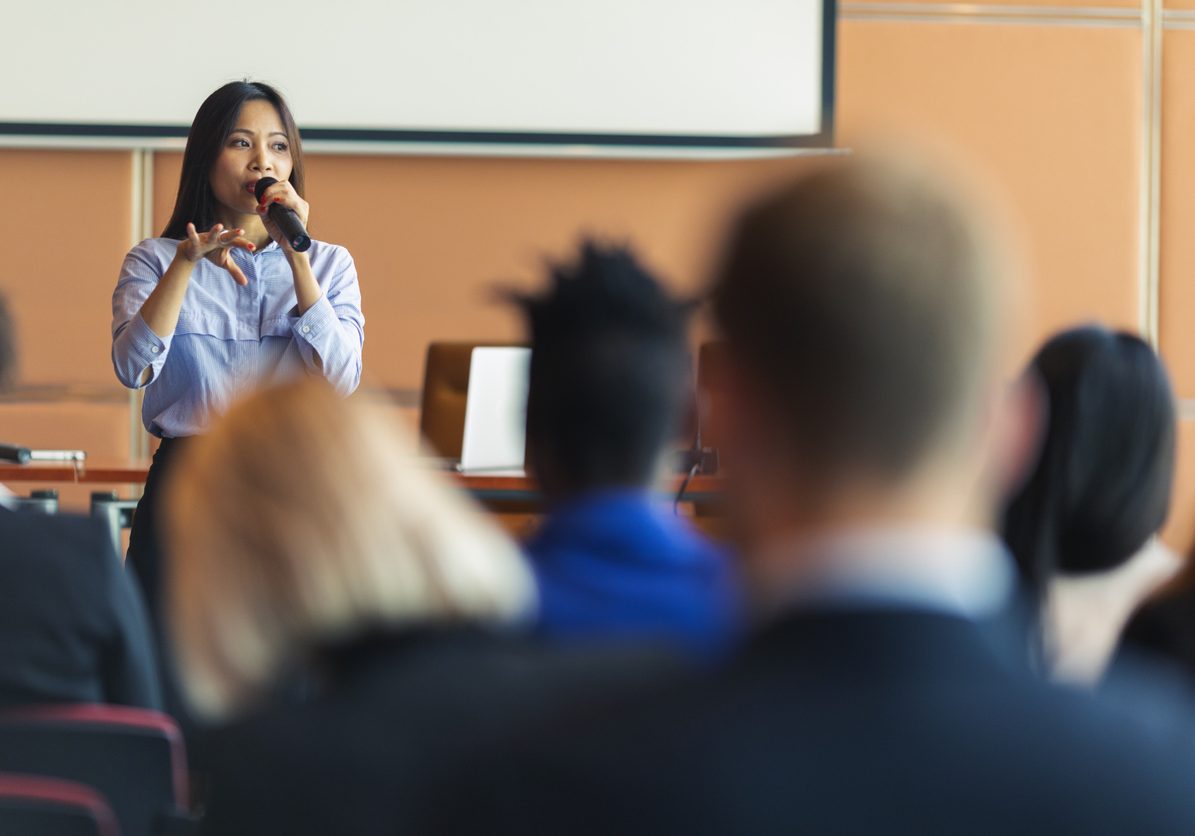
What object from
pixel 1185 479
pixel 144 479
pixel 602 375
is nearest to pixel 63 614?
pixel 602 375

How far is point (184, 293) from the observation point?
2.86 m

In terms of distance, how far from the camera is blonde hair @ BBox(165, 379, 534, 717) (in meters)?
0.78

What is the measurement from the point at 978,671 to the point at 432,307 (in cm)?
437

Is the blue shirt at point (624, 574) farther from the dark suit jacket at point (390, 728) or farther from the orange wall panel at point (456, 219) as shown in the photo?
the orange wall panel at point (456, 219)

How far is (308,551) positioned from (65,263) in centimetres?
431

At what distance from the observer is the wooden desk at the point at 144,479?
11.4 ft

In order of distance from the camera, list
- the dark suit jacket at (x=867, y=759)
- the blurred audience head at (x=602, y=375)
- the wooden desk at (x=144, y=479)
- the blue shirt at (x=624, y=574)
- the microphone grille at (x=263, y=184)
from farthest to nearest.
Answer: the wooden desk at (x=144, y=479)
the microphone grille at (x=263, y=184)
the blurred audience head at (x=602, y=375)
the blue shirt at (x=624, y=574)
the dark suit jacket at (x=867, y=759)

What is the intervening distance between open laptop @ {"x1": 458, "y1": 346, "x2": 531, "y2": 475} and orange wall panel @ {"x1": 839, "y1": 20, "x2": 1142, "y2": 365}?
2002 mm

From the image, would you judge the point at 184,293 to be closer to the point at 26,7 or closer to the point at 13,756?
the point at 13,756

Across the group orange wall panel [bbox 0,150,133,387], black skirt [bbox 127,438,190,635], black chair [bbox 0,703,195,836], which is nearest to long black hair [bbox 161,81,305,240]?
black skirt [bbox 127,438,190,635]

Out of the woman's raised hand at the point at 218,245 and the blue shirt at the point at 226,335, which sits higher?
the woman's raised hand at the point at 218,245

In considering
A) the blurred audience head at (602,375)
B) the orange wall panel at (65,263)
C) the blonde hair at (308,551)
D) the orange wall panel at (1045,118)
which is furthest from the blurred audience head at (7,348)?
the blonde hair at (308,551)

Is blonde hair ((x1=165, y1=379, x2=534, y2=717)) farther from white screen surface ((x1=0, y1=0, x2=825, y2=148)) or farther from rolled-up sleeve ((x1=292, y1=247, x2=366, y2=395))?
white screen surface ((x1=0, y1=0, x2=825, y2=148))

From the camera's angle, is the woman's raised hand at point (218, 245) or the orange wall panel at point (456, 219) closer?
the woman's raised hand at point (218, 245)
